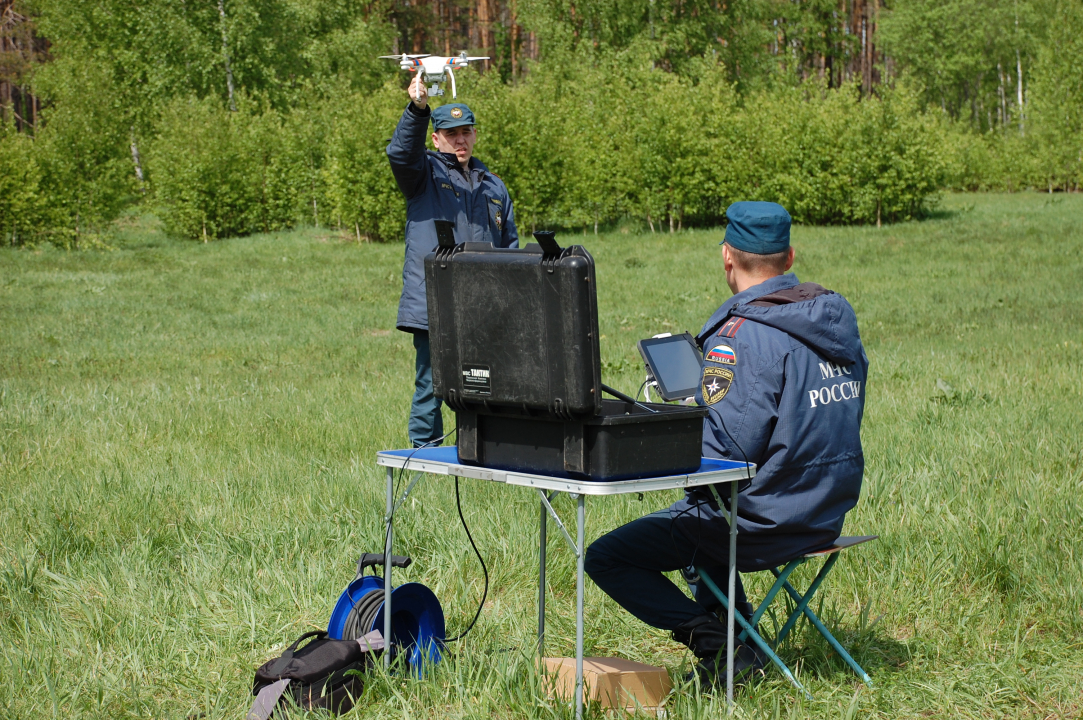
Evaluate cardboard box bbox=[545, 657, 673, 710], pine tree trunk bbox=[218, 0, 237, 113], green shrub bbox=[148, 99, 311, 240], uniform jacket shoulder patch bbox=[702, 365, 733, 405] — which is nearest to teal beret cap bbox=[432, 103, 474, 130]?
uniform jacket shoulder patch bbox=[702, 365, 733, 405]

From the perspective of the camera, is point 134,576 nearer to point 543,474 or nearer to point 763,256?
point 543,474

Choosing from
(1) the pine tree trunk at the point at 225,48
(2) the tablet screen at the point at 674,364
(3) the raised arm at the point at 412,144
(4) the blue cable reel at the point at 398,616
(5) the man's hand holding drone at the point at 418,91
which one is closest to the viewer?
(2) the tablet screen at the point at 674,364

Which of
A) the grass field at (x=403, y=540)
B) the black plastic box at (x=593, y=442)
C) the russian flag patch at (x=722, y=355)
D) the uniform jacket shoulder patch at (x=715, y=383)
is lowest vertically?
the grass field at (x=403, y=540)

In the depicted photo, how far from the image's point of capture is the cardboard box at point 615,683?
3.30 m

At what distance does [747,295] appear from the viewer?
3350mm

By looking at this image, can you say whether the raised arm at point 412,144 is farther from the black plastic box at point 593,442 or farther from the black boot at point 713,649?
the black boot at point 713,649

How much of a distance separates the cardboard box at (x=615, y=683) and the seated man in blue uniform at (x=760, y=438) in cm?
18

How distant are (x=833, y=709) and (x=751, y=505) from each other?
801 millimetres

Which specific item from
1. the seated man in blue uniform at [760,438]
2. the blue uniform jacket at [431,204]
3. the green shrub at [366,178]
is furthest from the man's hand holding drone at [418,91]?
the green shrub at [366,178]

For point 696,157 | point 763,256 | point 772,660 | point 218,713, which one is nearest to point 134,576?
point 218,713

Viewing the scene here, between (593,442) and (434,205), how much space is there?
362 cm

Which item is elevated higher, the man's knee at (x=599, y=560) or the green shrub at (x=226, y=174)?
the green shrub at (x=226, y=174)

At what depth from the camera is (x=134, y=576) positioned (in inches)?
184

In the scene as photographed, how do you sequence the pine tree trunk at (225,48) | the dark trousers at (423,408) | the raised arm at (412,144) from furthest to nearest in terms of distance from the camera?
the pine tree trunk at (225,48) < the dark trousers at (423,408) < the raised arm at (412,144)
